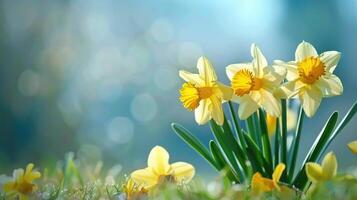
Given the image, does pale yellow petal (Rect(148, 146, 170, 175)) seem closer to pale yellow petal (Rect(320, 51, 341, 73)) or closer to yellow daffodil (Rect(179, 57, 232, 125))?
yellow daffodil (Rect(179, 57, 232, 125))

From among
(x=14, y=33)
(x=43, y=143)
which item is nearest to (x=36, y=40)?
(x=14, y=33)

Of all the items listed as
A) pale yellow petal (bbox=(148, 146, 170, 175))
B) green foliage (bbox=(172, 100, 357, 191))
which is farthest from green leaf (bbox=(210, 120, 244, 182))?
pale yellow petal (bbox=(148, 146, 170, 175))

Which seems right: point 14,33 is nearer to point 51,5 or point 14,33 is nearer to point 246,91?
point 51,5

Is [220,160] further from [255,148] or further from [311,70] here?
[311,70]

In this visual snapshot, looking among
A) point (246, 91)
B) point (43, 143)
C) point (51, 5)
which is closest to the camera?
point (246, 91)

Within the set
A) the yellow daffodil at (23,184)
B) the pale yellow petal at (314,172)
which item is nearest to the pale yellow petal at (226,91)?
the pale yellow petal at (314,172)

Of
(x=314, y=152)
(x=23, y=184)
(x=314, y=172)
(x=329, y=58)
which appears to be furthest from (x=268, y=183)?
(x=23, y=184)
